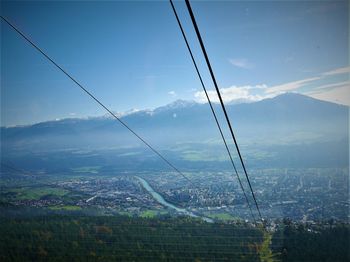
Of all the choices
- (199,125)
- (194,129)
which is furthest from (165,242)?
(199,125)

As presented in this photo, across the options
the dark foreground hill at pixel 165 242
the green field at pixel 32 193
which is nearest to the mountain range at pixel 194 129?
the green field at pixel 32 193

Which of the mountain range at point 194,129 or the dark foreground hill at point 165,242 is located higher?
the mountain range at point 194,129

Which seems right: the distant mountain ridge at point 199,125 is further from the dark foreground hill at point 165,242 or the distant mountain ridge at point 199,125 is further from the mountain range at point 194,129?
the dark foreground hill at point 165,242

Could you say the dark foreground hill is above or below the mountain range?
below

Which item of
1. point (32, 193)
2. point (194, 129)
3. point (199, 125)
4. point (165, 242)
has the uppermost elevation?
point (199, 125)

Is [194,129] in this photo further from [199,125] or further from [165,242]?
[165,242]

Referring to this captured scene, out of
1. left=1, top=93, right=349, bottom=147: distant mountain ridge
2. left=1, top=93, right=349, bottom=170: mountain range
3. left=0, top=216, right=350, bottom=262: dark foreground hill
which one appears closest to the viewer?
left=0, top=216, right=350, bottom=262: dark foreground hill

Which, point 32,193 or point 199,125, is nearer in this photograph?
point 32,193

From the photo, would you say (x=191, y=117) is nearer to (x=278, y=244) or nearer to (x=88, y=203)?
(x=88, y=203)

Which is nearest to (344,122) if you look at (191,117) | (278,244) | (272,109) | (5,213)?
(272,109)

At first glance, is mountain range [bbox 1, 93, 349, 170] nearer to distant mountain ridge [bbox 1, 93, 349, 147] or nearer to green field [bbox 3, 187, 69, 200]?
distant mountain ridge [bbox 1, 93, 349, 147]

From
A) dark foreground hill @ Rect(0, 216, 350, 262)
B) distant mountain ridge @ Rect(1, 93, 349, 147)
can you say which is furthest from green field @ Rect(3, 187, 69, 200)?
distant mountain ridge @ Rect(1, 93, 349, 147)
